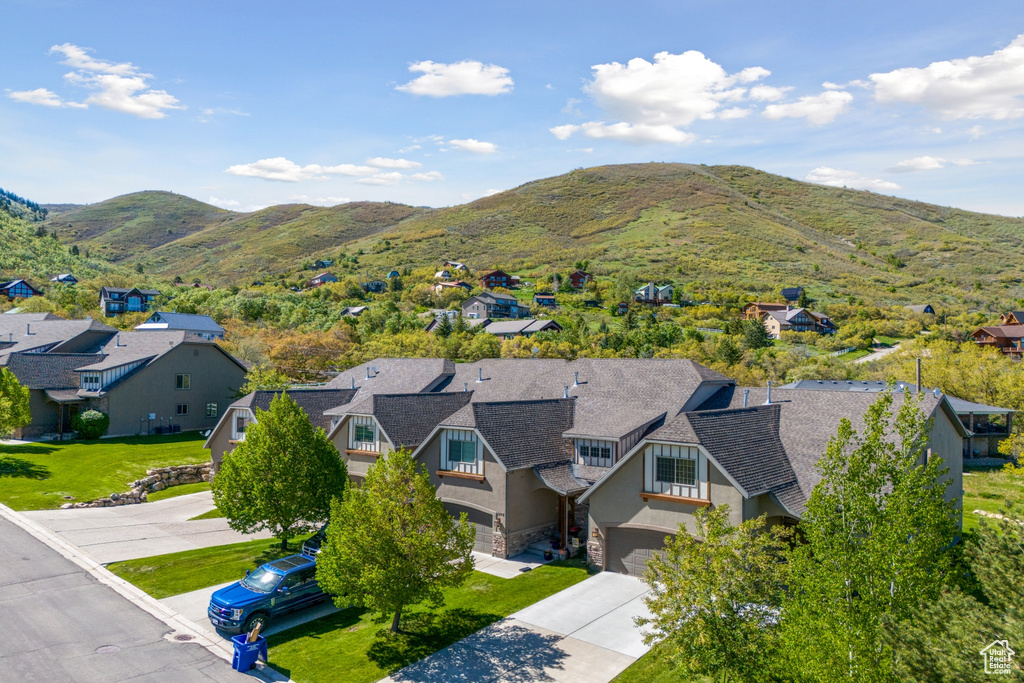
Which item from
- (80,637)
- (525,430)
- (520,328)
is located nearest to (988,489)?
(525,430)

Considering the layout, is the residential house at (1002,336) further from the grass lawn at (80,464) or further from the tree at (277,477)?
the grass lawn at (80,464)

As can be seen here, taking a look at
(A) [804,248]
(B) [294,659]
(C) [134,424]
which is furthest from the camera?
(A) [804,248]

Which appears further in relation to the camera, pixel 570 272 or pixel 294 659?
pixel 570 272

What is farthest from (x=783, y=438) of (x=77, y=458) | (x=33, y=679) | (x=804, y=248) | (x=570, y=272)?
(x=804, y=248)

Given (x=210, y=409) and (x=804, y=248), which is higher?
(x=804, y=248)

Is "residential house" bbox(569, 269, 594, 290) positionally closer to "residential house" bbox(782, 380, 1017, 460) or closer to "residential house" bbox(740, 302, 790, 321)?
"residential house" bbox(740, 302, 790, 321)

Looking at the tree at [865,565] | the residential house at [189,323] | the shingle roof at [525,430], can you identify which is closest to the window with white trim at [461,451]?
the shingle roof at [525,430]

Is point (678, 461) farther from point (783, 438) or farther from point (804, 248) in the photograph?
point (804, 248)

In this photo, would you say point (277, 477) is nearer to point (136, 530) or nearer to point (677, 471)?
point (136, 530)
